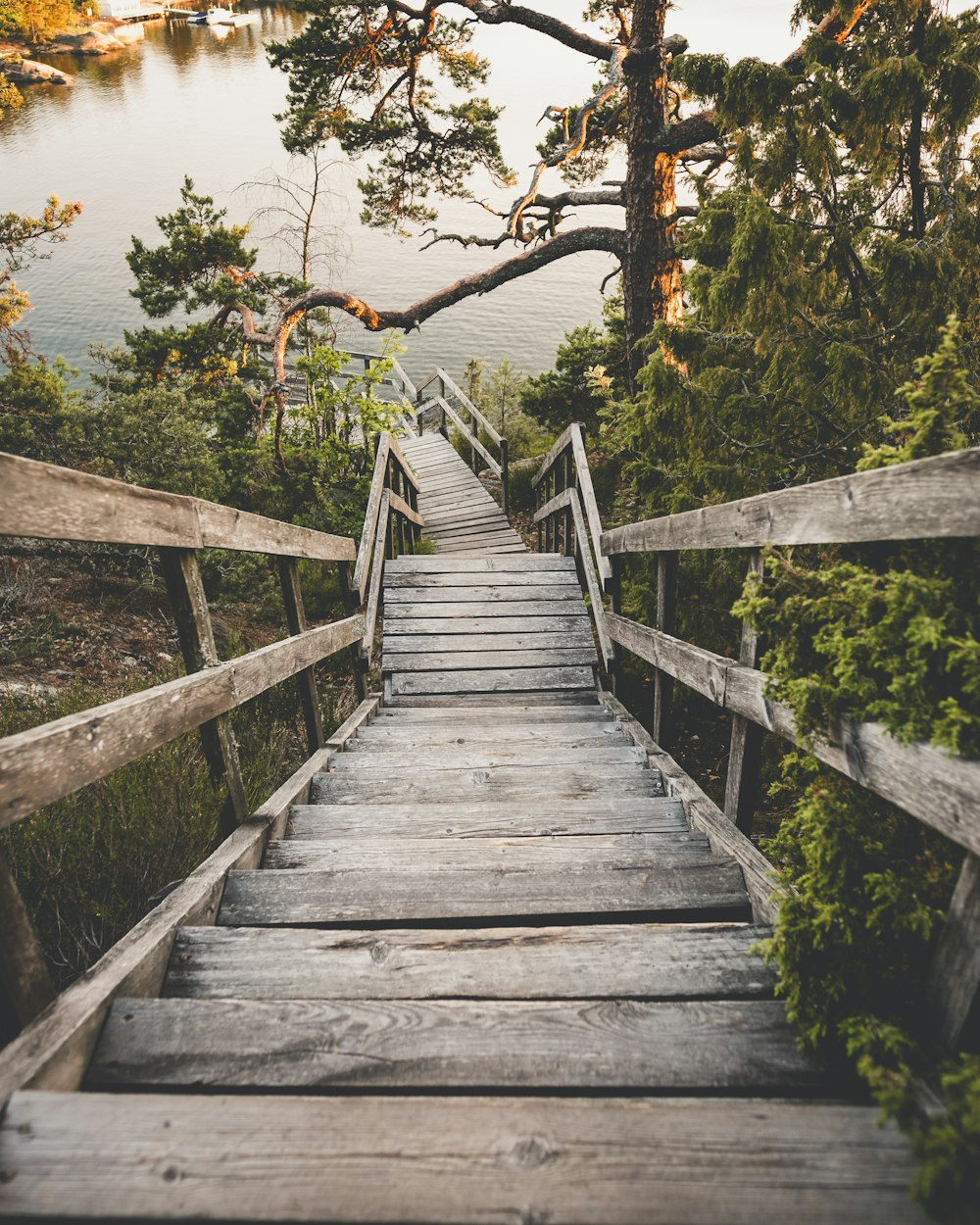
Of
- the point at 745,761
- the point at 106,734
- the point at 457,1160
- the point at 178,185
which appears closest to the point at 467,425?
the point at 745,761

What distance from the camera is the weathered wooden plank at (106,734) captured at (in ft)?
3.73

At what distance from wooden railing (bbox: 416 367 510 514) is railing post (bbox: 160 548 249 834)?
805 centimetres

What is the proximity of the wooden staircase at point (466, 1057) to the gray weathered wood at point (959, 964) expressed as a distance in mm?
204

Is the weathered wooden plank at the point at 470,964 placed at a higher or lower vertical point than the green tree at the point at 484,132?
lower

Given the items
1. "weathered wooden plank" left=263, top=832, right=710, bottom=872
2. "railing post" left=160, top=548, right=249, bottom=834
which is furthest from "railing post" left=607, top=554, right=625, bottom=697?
"railing post" left=160, top=548, right=249, bottom=834

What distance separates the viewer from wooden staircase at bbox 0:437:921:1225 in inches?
35.9

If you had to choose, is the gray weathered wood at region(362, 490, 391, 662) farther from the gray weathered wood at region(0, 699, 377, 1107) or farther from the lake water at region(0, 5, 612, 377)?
the lake water at region(0, 5, 612, 377)

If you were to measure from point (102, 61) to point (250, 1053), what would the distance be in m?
76.3

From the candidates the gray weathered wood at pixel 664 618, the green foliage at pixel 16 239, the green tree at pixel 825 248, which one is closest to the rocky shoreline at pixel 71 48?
the green foliage at pixel 16 239

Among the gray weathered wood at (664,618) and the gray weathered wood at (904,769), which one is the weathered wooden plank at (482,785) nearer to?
the gray weathered wood at (664,618)

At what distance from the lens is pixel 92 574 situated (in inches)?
213

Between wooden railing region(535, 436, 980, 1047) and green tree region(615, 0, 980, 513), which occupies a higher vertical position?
green tree region(615, 0, 980, 513)

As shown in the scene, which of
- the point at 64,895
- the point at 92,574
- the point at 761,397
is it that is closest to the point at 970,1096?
the point at 64,895

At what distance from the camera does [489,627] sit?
16.7 feet
